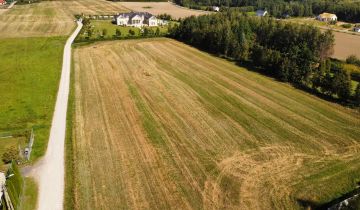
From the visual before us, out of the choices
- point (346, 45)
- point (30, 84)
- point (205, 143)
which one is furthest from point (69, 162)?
point (346, 45)

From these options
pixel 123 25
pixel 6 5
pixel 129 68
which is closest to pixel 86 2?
A: pixel 6 5

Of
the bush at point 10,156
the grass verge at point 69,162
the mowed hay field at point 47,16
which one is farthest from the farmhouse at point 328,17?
the bush at point 10,156

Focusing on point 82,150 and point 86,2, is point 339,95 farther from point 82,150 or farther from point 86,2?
point 86,2

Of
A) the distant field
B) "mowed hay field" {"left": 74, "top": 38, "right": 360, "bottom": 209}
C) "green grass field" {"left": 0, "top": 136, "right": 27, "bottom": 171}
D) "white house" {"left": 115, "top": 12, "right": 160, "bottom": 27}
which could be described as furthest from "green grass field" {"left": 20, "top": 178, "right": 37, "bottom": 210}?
the distant field

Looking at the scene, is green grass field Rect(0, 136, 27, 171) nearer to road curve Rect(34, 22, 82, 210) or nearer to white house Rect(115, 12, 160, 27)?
road curve Rect(34, 22, 82, 210)

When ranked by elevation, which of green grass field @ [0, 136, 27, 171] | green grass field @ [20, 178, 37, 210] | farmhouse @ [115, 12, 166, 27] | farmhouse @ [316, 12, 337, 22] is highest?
Result: farmhouse @ [316, 12, 337, 22]

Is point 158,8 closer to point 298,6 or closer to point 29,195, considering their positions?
point 298,6
